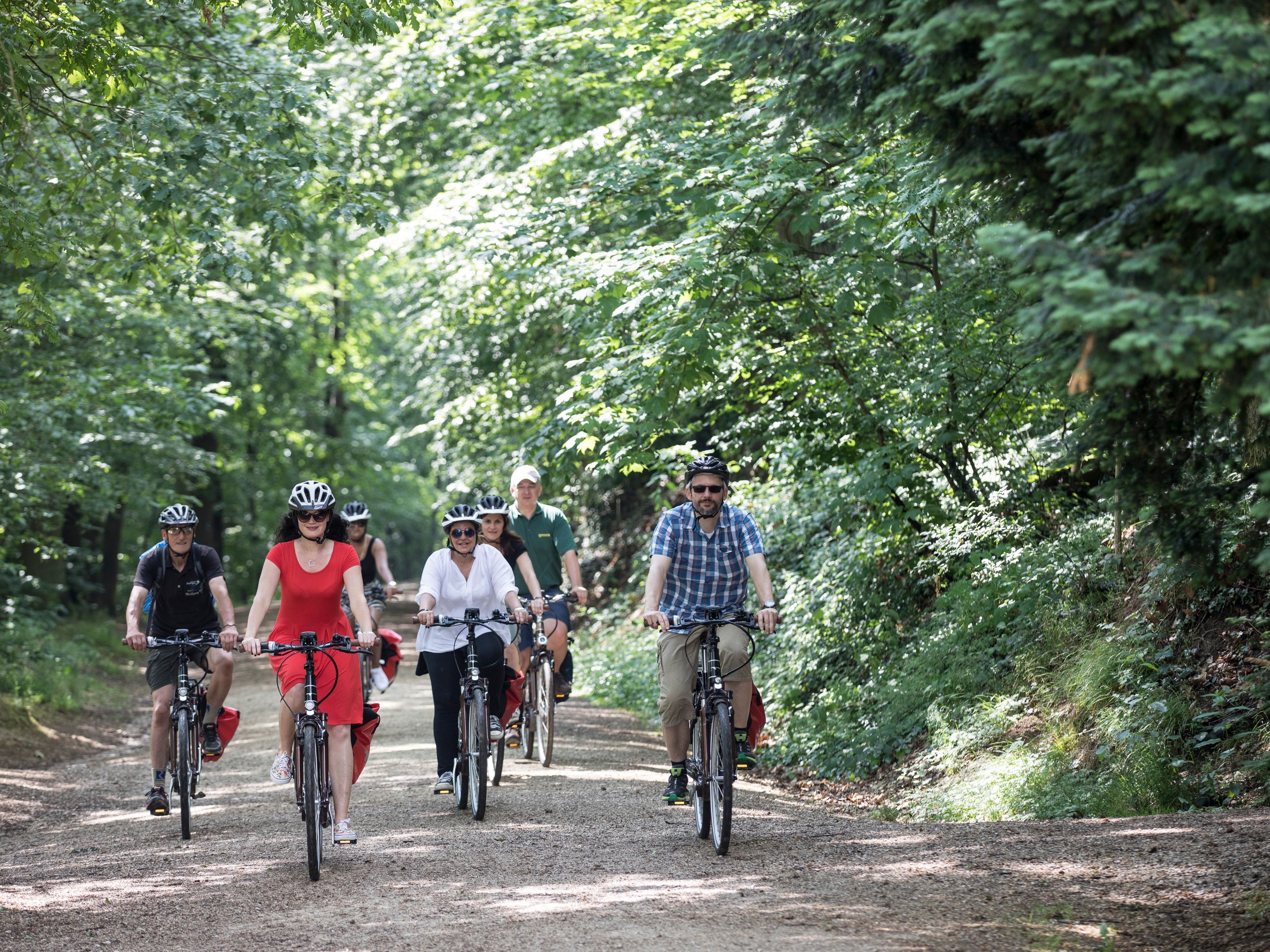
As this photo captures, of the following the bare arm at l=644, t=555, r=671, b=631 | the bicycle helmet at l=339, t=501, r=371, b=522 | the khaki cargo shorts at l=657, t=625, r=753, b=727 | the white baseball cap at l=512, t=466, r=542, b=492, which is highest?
the white baseball cap at l=512, t=466, r=542, b=492

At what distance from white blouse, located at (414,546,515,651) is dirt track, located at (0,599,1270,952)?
1.19 m

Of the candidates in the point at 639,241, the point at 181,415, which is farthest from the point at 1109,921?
the point at 181,415

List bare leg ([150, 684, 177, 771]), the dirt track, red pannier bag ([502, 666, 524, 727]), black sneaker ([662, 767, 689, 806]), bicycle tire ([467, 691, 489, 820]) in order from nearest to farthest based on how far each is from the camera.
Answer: the dirt track, black sneaker ([662, 767, 689, 806]), bicycle tire ([467, 691, 489, 820]), bare leg ([150, 684, 177, 771]), red pannier bag ([502, 666, 524, 727])

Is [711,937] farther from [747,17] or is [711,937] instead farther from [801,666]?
[747,17]

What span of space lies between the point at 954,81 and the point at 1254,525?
243 centimetres

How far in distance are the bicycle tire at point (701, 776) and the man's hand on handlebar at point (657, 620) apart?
1.86ft

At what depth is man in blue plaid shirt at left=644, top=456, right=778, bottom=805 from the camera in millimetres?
7445

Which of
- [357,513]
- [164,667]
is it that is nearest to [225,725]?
[164,667]

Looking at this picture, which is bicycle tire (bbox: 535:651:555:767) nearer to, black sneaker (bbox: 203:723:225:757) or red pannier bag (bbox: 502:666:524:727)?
red pannier bag (bbox: 502:666:524:727)

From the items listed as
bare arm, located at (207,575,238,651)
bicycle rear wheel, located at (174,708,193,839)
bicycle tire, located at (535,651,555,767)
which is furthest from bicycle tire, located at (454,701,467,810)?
bicycle tire, located at (535,651,555,767)

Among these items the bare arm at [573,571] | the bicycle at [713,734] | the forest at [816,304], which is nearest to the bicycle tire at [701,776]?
the bicycle at [713,734]

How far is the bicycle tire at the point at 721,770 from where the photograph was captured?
22.5ft

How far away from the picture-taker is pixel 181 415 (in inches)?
718

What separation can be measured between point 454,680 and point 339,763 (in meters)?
1.56
